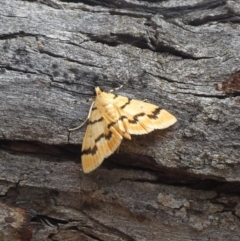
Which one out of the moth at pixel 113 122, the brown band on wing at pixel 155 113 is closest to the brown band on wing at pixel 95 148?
the moth at pixel 113 122

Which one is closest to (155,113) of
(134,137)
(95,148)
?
(134,137)

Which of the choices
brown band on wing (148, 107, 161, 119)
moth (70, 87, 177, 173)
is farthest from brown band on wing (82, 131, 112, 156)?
brown band on wing (148, 107, 161, 119)

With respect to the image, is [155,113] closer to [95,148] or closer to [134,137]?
[134,137]

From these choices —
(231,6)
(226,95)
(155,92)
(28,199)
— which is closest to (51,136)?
(28,199)

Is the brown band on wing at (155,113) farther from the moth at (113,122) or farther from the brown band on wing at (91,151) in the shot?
the brown band on wing at (91,151)

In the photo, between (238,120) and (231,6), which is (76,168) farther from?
(231,6)

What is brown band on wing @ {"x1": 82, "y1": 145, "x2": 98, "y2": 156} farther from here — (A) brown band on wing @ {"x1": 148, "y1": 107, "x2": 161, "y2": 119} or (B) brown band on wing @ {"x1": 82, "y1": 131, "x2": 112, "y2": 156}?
(A) brown band on wing @ {"x1": 148, "y1": 107, "x2": 161, "y2": 119}
